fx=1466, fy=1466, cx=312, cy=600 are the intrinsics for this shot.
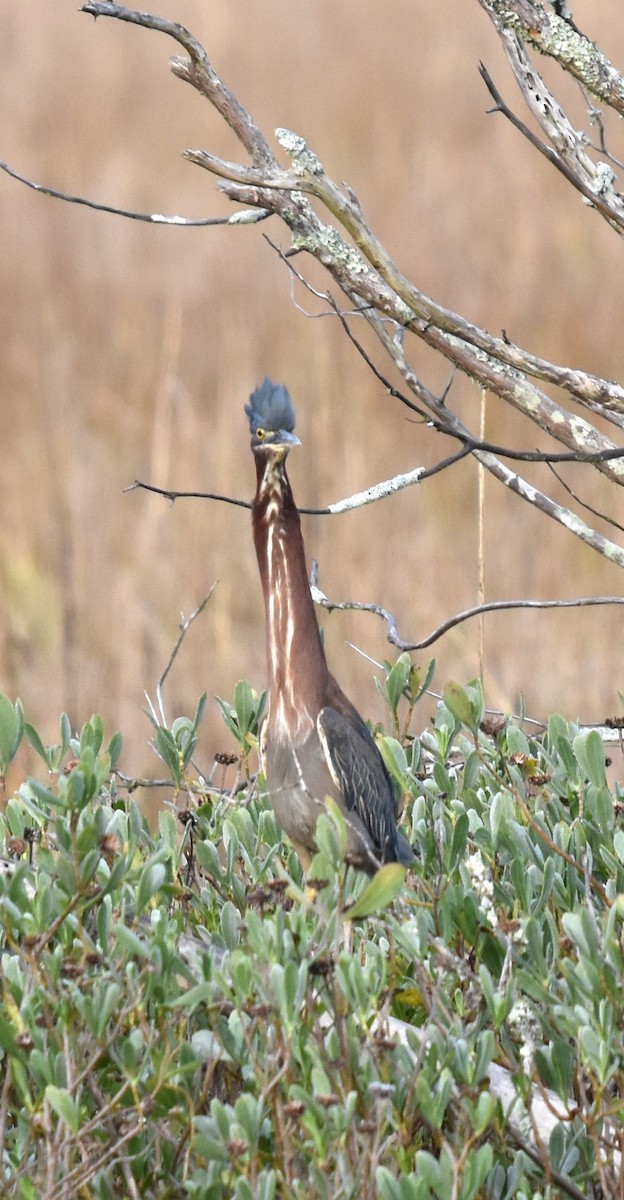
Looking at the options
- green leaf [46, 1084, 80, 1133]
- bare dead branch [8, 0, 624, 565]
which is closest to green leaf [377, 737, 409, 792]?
bare dead branch [8, 0, 624, 565]

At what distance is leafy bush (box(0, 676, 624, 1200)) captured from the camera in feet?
3.96

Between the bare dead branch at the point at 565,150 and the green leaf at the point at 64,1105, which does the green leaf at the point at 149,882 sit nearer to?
the green leaf at the point at 64,1105

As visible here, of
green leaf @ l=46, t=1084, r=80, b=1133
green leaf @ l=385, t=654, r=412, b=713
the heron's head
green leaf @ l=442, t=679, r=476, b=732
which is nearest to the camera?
green leaf @ l=46, t=1084, r=80, b=1133

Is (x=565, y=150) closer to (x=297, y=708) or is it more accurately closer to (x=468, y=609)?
(x=468, y=609)

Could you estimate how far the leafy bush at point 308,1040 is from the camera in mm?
1207

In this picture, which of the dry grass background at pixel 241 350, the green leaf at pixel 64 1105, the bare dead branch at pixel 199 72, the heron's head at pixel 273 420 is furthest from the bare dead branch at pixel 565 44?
the dry grass background at pixel 241 350

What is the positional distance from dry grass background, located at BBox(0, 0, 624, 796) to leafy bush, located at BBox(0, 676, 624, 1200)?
1.86 m

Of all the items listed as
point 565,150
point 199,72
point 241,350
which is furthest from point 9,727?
point 241,350

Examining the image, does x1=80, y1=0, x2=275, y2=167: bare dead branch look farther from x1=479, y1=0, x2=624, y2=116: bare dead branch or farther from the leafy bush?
the leafy bush

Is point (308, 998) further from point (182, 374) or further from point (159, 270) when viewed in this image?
point (159, 270)

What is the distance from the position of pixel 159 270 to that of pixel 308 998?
8006 millimetres

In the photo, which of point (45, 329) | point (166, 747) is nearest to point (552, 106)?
point (166, 747)

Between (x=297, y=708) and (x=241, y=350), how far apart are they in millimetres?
5977

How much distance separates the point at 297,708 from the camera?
2.05 m
